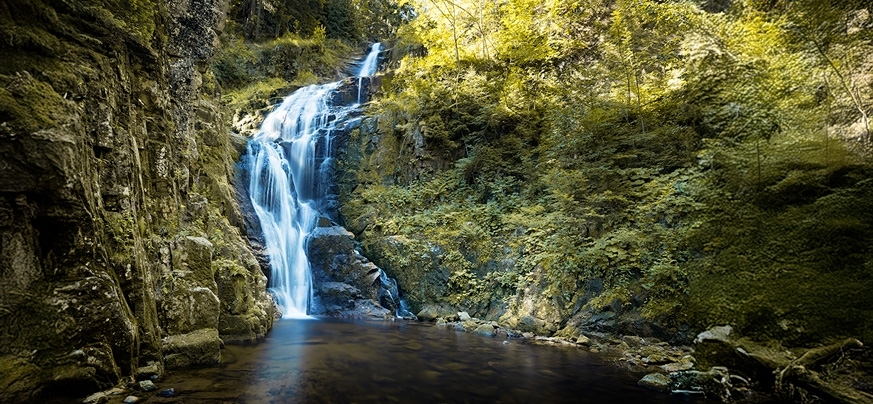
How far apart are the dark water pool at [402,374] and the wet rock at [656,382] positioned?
0.17 metres

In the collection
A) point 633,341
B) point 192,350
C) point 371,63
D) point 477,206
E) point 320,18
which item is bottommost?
point 633,341

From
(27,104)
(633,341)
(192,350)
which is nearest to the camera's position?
(27,104)

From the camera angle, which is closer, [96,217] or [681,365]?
[96,217]

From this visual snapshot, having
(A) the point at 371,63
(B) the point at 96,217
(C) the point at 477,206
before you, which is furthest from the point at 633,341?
(A) the point at 371,63

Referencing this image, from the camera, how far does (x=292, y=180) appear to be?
1673 cm

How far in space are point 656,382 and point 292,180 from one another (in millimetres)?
14878

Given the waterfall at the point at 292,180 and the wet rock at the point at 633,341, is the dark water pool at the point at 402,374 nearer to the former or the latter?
the wet rock at the point at 633,341

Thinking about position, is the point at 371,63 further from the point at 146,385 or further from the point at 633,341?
the point at 146,385

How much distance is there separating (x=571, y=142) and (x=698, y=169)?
3.06 m

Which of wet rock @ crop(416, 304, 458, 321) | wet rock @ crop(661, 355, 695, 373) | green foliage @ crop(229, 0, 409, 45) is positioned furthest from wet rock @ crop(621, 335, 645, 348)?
green foliage @ crop(229, 0, 409, 45)

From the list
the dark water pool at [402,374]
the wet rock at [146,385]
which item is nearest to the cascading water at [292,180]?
the dark water pool at [402,374]

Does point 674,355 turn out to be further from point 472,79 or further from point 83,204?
point 472,79

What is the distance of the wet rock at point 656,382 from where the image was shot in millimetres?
5617

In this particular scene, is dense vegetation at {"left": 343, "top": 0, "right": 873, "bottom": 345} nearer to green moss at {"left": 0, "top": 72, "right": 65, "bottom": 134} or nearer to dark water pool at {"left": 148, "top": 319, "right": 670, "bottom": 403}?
dark water pool at {"left": 148, "top": 319, "right": 670, "bottom": 403}
